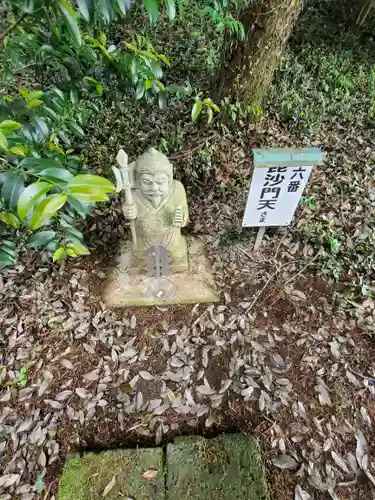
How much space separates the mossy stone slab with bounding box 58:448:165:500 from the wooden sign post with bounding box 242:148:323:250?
2.02 meters

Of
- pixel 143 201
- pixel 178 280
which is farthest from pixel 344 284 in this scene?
pixel 143 201

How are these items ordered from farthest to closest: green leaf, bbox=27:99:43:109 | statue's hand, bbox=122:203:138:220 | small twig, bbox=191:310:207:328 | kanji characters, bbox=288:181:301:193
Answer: small twig, bbox=191:310:207:328 → kanji characters, bbox=288:181:301:193 → statue's hand, bbox=122:203:138:220 → green leaf, bbox=27:99:43:109

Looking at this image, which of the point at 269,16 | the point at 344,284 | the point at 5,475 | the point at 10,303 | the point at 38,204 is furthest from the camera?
the point at 269,16

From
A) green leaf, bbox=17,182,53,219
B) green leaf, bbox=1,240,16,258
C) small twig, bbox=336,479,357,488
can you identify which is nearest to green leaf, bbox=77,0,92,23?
green leaf, bbox=17,182,53,219

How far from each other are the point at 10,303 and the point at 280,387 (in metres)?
2.41

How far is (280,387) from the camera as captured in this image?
2584 millimetres

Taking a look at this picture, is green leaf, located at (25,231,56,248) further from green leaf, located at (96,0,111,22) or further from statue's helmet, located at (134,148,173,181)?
green leaf, located at (96,0,111,22)

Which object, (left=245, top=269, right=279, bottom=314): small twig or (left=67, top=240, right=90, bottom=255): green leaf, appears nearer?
(left=67, top=240, right=90, bottom=255): green leaf

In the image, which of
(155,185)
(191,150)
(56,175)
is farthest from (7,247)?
(191,150)

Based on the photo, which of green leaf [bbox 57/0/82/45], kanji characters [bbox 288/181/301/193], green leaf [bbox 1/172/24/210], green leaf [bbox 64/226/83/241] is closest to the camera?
green leaf [bbox 57/0/82/45]

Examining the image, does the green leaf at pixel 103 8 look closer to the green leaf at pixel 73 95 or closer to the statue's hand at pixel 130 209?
the green leaf at pixel 73 95

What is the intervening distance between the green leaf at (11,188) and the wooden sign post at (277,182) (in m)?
1.71

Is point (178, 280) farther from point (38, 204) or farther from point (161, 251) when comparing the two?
point (38, 204)

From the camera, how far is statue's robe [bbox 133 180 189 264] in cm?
265
